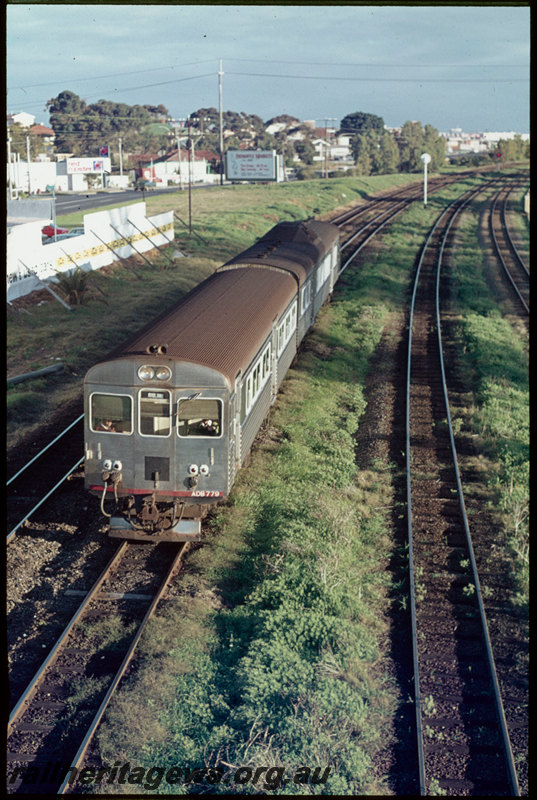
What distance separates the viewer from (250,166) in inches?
3844

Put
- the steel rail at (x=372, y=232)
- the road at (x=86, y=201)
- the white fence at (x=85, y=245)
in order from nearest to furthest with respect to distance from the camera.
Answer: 1. the white fence at (x=85, y=245)
2. the steel rail at (x=372, y=232)
3. the road at (x=86, y=201)

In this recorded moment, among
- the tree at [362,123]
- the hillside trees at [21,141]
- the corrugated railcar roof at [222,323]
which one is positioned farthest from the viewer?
the tree at [362,123]

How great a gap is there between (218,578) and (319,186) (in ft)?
246

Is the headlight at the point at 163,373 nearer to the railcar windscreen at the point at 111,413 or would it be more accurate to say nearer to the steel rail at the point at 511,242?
the railcar windscreen at the point at 111,413

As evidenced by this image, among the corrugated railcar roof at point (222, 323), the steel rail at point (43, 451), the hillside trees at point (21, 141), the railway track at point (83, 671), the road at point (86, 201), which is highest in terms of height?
the hillside trees at point (21, 141)

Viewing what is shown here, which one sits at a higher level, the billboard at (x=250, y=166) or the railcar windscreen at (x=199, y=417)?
the billboard at (x=250, y=166)

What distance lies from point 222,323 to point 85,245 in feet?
75.7

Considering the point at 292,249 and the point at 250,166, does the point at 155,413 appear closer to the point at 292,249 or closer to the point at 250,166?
the point at 292,249

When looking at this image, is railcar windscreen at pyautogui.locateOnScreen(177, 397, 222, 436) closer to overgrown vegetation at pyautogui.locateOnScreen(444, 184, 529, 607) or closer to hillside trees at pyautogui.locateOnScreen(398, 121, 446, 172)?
overgrown vegetation at pyautogui.locateOnScreen(444, 184, 529, 607)

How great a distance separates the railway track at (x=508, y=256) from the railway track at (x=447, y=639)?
16.1 m

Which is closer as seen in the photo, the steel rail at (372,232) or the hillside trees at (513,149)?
the steel rail at (372,232)

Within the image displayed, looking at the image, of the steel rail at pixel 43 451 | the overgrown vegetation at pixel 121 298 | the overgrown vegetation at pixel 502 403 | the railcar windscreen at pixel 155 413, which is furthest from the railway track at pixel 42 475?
the overgrown vegetation at pixel 502 403

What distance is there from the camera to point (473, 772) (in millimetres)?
8672

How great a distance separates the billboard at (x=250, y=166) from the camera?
96438 mm
